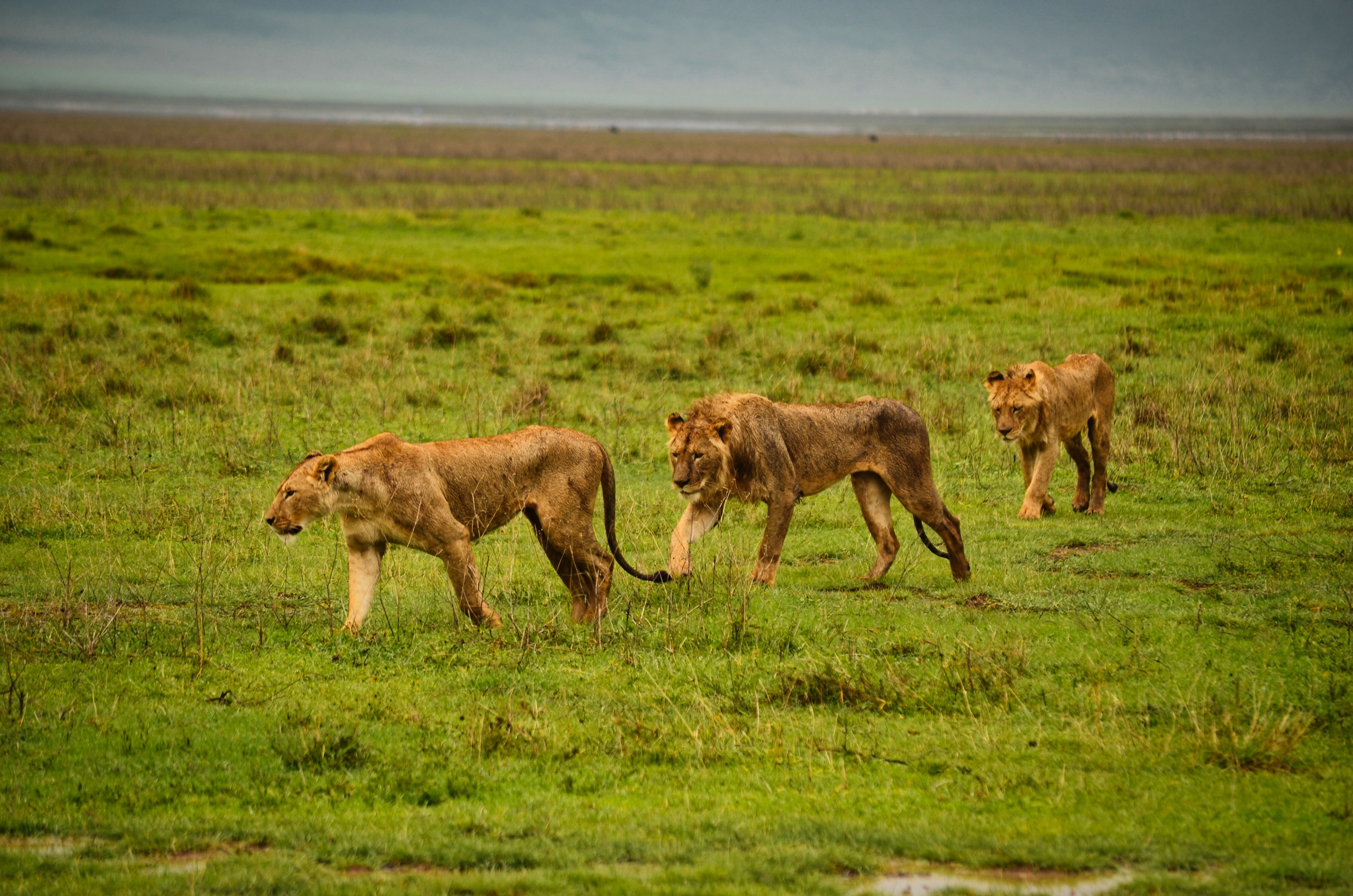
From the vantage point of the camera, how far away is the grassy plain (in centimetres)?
592

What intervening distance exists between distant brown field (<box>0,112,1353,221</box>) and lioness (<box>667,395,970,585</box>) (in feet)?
116

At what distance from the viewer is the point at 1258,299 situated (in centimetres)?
A: 2467

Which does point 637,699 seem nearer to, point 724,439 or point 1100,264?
point 724,439

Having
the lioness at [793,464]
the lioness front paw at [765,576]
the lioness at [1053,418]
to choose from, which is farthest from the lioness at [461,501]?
the lioness at [1053,418]

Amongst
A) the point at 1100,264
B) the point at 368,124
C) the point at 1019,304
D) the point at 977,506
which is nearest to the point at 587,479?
the point at 977,506

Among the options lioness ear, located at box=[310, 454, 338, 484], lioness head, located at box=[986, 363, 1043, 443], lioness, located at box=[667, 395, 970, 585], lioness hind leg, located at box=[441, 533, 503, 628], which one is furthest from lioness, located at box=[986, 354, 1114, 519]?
lioness ear, located at box=[310, 454, 338, 484]

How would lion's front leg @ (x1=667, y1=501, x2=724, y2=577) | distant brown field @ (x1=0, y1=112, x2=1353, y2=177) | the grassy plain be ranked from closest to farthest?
the grassy plain, lion's front leg @ (x1=667, y1=501, x2=724, y2=577), distant brown field @ (x1=0, y1=112, x2=1353, y2=177)

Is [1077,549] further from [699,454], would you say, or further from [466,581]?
[466,581]

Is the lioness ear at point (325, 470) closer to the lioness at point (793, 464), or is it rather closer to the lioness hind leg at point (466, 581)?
the lioness hind leg at point (466, 581)

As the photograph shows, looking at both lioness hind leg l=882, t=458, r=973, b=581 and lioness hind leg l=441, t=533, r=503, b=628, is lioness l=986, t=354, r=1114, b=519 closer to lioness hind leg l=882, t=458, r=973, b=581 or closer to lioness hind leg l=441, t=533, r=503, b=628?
lioness hind leg l=882, t=458, r=973, b=581

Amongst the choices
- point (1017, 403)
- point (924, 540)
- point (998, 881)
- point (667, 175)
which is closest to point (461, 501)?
point (924, 540)

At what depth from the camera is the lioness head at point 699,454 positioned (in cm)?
947

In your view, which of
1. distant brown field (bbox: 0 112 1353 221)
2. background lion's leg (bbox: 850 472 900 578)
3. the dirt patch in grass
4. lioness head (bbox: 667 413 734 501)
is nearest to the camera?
lioness head (bbox: 667 413 734 501)

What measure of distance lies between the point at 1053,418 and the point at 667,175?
199ft
